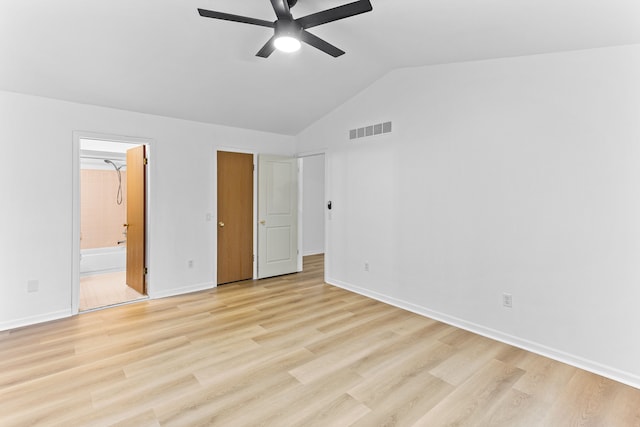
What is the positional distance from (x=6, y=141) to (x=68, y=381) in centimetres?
255

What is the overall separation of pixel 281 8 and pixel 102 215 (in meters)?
6.51

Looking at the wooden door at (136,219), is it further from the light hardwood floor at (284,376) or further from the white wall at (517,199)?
the white wall at (517,199)

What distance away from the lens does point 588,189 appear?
2568mm

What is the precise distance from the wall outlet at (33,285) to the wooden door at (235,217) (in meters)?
2.11

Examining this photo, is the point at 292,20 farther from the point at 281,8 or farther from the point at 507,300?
the point at 507,300

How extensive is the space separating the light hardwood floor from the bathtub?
2.37 meters

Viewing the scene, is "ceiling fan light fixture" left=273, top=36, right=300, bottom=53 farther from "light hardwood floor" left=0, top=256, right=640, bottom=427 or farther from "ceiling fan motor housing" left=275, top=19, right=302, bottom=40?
"light hardwood floor" left=0, top=256, right=640, bottom=427

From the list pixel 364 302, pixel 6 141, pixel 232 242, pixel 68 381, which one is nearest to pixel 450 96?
pixel 364 302

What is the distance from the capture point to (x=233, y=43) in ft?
9.81

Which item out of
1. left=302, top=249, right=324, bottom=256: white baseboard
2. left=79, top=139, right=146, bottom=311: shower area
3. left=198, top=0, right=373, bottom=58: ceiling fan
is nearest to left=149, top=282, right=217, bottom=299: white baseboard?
left=79, top=139, right=146, bottom=311: shower area

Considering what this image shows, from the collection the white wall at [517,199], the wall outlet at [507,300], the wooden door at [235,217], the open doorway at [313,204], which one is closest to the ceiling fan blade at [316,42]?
the white wall at [517,199]

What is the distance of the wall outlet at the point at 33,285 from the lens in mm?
3368

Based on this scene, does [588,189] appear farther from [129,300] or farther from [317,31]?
[129,300]

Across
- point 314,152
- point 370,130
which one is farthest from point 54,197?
point 370,130
